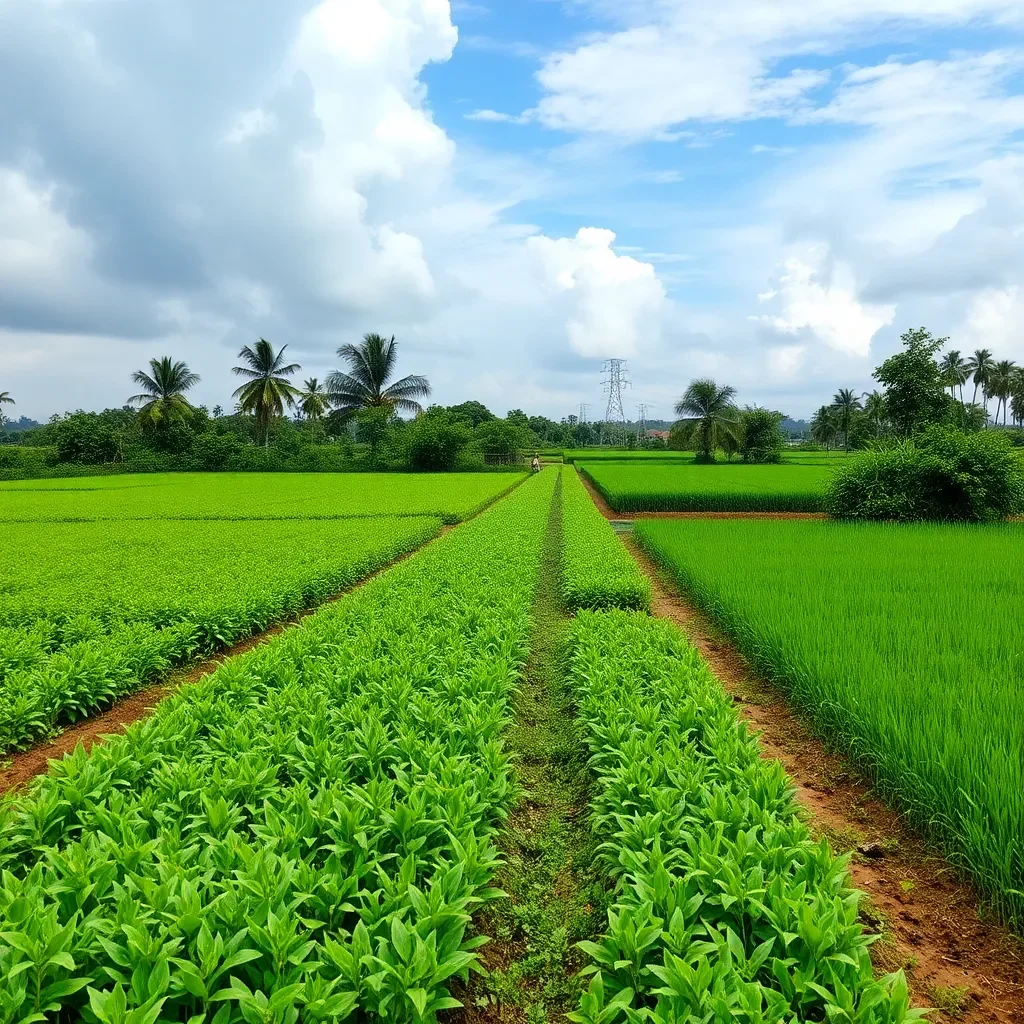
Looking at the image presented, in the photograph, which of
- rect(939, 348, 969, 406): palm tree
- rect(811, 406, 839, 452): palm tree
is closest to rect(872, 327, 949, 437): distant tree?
rect(939, 348, 969, 406): palm tree

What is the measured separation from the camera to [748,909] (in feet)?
8.40

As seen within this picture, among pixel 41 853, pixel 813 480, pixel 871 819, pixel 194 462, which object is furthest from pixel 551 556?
pixel 194 462

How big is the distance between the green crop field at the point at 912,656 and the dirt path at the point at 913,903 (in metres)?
0.15

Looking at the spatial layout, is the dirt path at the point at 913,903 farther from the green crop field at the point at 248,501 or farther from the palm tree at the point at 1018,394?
the palm tree at the point at 1018,394

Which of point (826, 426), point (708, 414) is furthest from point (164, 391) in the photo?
point (826, 426)

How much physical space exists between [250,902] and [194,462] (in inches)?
2094

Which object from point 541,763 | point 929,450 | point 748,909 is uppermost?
point 929,450

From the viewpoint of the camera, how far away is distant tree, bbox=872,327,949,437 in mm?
23531

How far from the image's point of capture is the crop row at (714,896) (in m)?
2.15

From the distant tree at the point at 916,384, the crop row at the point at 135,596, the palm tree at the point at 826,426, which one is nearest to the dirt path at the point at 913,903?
the crop row at the point at 135,596

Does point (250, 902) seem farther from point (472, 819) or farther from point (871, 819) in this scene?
point (871, 819)

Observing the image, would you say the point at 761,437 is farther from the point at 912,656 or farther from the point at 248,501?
the point at 912,656

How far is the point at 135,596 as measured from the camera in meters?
8.48

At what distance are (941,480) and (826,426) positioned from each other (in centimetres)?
7971
